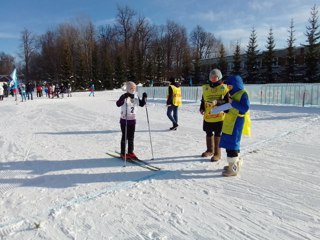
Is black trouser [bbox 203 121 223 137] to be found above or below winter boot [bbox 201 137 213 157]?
above

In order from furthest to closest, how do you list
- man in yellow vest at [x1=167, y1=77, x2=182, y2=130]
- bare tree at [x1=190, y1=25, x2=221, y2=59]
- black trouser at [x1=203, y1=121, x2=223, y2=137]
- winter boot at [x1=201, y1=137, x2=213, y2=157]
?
bare tree at [x1=190, y1=25, x2=221, y2=59], man in yellow vest at [x1=167, y1=77, x2=182, y2=130], winter boot at [x1=201, y1=137, x2=213, y2=157], black trouser at [x1=203, y1=121, x2=223, y2=137]

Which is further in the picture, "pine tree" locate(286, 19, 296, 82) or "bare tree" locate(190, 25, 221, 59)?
"bare tree" locate(190, 25, 221, 59)

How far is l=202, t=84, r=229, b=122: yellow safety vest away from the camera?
533 centimetres

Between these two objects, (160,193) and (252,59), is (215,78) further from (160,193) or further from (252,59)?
(252,59)

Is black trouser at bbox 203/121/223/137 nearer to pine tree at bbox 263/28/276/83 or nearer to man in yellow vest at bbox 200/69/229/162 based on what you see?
man in yellow vest at bbox 200/69/229/162

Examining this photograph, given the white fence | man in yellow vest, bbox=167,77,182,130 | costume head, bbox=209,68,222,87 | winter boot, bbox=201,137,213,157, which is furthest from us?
the white fence

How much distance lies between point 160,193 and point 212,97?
88.2 inches

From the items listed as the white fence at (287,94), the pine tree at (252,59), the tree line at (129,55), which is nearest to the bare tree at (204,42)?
the tree line at (129,55)

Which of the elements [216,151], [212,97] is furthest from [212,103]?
[216,151]

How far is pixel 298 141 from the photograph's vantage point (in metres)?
7.16

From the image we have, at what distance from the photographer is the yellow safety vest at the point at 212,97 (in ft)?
17.5

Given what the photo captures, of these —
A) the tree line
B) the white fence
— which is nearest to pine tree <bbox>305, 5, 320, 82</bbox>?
the tree line

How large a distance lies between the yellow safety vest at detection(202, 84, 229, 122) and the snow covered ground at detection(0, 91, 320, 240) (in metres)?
0.86

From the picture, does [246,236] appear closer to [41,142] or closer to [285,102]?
[41,142]
